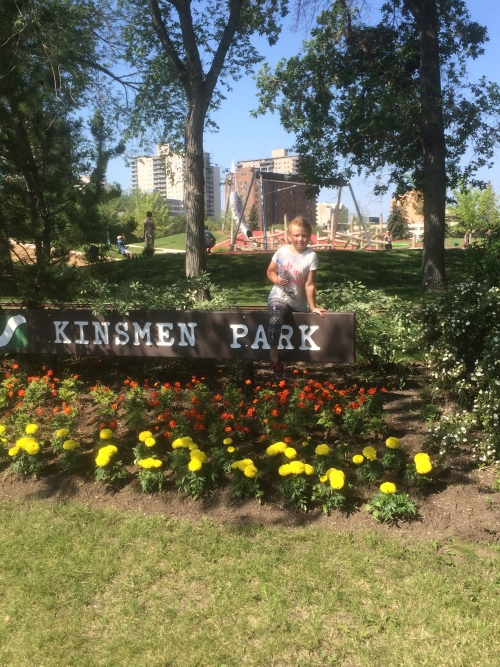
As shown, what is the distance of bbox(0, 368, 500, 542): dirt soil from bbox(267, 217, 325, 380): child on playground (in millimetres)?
1278

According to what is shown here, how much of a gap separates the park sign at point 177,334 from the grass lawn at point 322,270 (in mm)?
6213

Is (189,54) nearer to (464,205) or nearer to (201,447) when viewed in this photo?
(201,447)

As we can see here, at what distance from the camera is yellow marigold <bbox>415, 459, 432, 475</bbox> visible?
3564mm

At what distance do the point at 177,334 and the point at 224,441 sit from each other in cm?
147

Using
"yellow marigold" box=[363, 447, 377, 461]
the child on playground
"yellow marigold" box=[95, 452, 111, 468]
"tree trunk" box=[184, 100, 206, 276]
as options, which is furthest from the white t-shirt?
"tree trunk" box=[184, 100, 206, 276]

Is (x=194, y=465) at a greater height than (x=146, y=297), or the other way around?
(x=146, y=297)

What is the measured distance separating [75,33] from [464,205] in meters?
44.0

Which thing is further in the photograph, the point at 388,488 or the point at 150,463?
the point at 150,463

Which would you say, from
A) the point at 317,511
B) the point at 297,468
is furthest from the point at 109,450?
the point at 317,511

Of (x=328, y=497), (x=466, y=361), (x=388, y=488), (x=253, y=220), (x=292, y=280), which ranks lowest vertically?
(x=328, y=497)

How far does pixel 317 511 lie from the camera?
3635mm

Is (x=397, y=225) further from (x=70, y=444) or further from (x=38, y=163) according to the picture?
(x=70, y=444)

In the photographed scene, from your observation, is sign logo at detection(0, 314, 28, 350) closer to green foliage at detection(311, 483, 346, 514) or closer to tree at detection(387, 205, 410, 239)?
green foliage at detection(311, 483, 346, 514)

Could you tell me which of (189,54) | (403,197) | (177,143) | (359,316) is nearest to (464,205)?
(403,197)
